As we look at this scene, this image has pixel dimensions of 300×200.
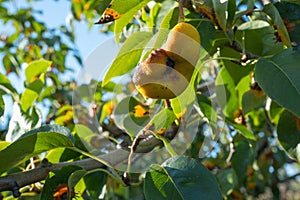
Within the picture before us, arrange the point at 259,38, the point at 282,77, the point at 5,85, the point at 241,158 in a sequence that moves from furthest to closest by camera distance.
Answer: the point at 241,158, the point at 5,85, the point at 259,38, the point at 282,77

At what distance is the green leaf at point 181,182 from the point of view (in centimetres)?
75

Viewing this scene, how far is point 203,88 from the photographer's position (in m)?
1.43

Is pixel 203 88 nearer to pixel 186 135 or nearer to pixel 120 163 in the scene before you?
pixel 186 135

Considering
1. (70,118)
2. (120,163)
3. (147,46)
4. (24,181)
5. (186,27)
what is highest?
(186,27)

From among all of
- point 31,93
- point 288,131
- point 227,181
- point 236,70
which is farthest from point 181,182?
point 227,181

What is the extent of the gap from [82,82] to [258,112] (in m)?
0.81

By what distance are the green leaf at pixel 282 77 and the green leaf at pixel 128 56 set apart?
0.94 feet

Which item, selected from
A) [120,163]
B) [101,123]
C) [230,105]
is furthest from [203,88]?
[120,163]

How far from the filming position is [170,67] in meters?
0.73

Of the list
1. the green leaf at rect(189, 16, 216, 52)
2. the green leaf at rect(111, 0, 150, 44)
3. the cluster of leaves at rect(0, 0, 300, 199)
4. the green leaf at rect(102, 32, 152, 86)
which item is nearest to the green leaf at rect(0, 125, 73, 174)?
the cluster of leaves at rect(0, 0, 300, 199)

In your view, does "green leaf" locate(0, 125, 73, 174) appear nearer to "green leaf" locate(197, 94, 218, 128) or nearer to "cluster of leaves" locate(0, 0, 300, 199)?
"cluster of leaves" locate(0, 0, 300, 199)

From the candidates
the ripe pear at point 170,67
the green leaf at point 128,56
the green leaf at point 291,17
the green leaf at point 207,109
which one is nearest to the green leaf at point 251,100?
the green leaf at point 207,109

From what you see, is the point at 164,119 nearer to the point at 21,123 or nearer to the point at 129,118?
the point at 129,118

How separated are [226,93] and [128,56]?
1.26 feet
